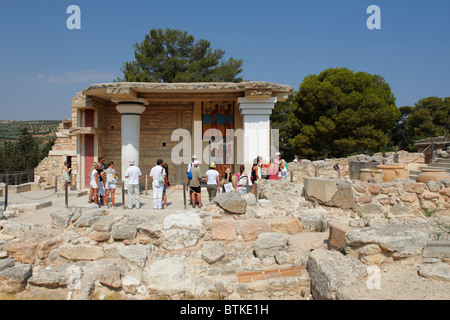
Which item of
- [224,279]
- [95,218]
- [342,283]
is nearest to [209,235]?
[224,279]

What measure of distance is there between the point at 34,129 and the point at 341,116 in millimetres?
50172

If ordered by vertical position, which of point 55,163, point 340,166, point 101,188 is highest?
point 55,163

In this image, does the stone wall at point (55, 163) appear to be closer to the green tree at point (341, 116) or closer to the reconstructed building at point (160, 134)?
the reconstructed building at point (160, 134)

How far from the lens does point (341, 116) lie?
22594 mm

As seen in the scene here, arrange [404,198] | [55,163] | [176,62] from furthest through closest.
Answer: [176,62] → [55,163] → [404,198]

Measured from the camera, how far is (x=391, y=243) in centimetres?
362

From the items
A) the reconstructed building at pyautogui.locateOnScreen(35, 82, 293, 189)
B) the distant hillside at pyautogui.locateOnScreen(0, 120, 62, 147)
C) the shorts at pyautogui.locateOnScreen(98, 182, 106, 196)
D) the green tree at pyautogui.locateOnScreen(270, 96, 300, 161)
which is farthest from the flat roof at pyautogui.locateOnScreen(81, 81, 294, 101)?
the distant hillside at pyautogui.locateOnScreen(0, 120, 62, 147)

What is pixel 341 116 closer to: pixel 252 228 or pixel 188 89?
pixel 188 89

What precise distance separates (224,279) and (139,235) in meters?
1.58

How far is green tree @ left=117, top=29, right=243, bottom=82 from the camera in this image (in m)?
21.5

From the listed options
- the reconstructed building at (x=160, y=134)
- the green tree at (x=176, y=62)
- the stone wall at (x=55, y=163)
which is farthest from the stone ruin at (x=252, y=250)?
the green tree at (x=176, y=62)

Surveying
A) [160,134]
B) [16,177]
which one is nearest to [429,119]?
[160,134]
